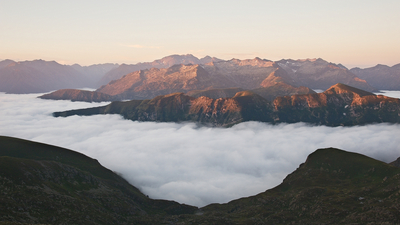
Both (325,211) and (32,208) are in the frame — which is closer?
(32,208)

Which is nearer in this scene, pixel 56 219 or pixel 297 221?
pixel 56 219

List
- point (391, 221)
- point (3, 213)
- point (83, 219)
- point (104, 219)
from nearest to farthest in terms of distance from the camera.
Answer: point (3, 213), point (391, 221), point (83, 219), point (104, 219)

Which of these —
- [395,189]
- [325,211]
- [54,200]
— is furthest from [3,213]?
[395,189]

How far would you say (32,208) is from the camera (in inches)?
6250

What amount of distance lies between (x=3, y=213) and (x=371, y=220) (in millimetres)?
197738

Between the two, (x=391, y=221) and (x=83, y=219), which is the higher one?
(x=391, y=221)

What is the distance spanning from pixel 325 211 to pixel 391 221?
43.6m

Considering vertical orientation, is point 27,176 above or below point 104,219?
above

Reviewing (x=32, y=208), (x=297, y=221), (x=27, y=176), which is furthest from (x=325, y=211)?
(x=27, y=176)

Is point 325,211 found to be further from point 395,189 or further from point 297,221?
point 395,189

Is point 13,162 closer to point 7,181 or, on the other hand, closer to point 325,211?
point 7,181

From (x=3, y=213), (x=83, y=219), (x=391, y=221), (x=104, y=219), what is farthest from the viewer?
(x=104, y=219)

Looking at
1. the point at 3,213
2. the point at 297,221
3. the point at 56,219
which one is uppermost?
the point at 3,213

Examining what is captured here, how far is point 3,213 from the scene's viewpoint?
450 ft
